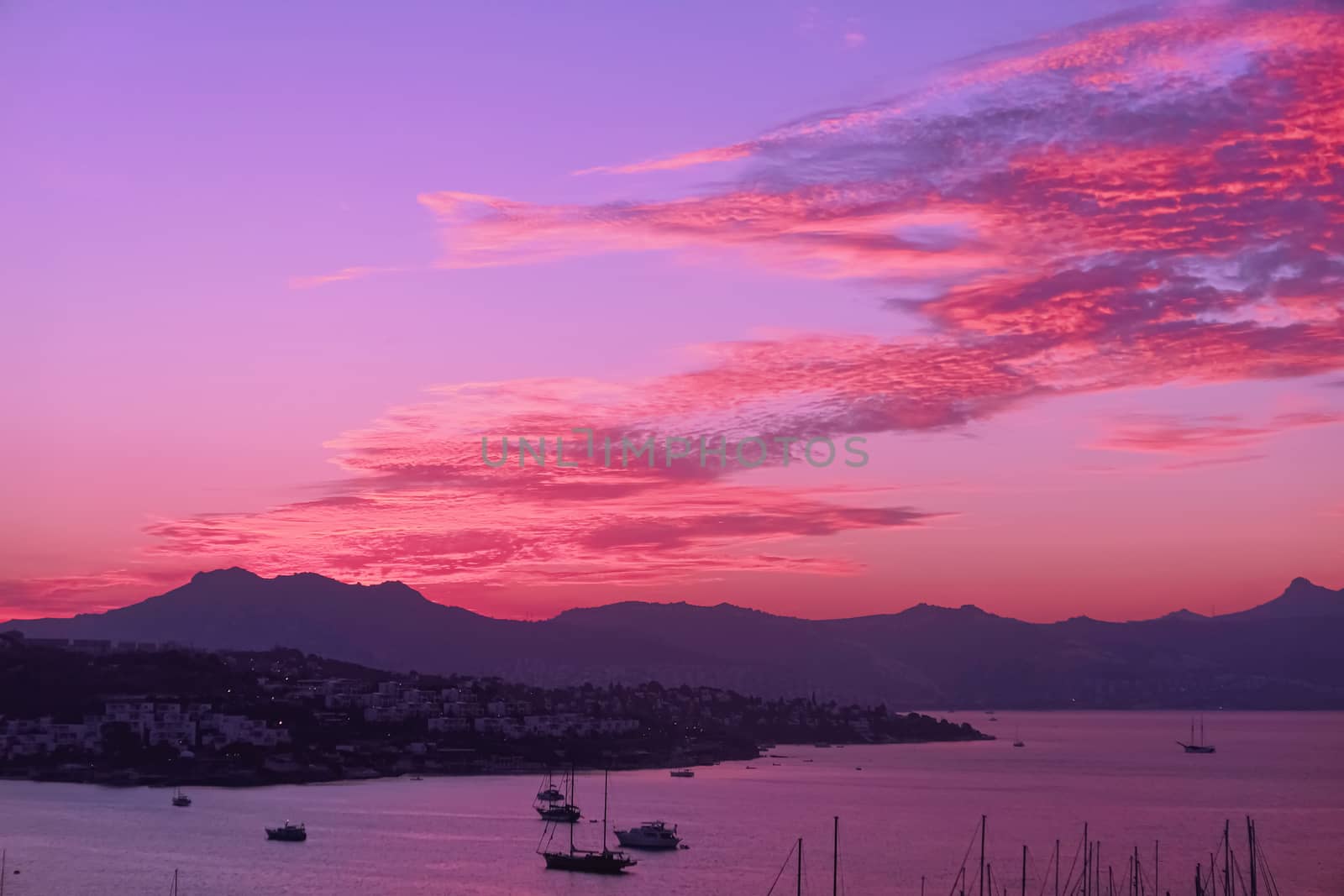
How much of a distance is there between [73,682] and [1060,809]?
315ft

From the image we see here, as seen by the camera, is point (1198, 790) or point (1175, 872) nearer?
point (1175, 872)

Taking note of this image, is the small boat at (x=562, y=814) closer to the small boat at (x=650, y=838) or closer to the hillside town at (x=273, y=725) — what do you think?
the small boat at (x=650, y=838)

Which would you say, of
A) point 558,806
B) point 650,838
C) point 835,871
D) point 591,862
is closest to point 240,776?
point 558,806

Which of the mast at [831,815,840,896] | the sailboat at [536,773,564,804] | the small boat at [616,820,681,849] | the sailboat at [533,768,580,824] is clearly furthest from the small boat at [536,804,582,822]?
the mast at [831,815,840,896]

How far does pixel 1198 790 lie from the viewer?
405 feet

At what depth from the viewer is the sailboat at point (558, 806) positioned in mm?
94562

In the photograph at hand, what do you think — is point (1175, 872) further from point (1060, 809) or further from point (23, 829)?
point (23, 829)

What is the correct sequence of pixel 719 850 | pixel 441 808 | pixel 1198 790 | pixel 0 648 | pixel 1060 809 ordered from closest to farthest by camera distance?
pixel 719 850, pixel 441 808, pixel 1060 809, pixel 1198 790, pixel 0 648

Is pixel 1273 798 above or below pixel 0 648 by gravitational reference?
below

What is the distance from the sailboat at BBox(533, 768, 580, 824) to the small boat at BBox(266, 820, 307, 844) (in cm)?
1925

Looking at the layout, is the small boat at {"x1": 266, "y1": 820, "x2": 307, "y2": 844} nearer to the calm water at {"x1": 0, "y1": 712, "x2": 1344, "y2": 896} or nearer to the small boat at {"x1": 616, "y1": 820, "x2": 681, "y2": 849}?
the calm water at {"x1": 0, "y1": 712, "x2": 1344, "y2": 896}

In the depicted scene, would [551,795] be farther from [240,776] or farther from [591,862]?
[591,862]

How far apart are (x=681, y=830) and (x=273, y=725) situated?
190 ft

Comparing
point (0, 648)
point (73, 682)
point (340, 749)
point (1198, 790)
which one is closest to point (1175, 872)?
point (1198, 790)
